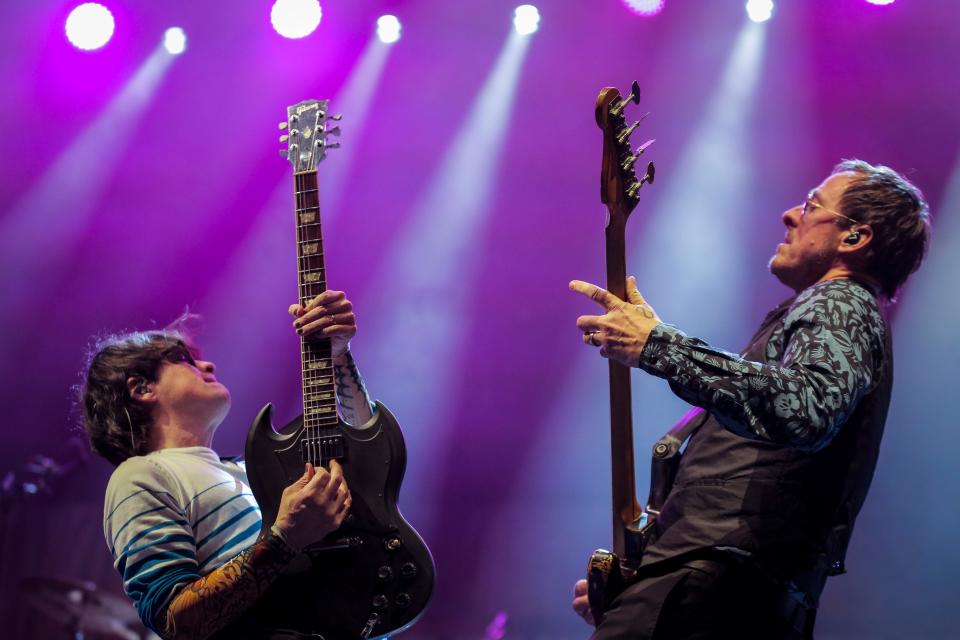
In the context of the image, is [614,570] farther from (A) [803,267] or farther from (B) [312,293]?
(B) [312,293]

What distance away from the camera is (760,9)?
6105mm

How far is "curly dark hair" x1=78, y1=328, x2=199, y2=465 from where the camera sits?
298 cm

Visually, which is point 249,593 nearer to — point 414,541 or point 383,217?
point 414,541

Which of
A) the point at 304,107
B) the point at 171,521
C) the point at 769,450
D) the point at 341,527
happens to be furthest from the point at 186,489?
the point at 769,450

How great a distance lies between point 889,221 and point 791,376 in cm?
76

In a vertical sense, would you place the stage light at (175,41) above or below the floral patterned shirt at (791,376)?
above

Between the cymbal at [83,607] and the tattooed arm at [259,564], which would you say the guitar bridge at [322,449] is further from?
the cymbal at [83,607]

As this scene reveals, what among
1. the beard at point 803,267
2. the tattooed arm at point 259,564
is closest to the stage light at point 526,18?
the beard at point 803,267

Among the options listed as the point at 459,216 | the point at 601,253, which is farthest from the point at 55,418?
the point at 601,253

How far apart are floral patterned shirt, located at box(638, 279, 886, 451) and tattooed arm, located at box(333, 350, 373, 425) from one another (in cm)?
127

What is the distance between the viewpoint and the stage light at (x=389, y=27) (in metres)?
6.47

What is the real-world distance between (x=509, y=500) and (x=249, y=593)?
413cm

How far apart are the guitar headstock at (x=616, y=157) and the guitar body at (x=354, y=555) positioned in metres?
0.94

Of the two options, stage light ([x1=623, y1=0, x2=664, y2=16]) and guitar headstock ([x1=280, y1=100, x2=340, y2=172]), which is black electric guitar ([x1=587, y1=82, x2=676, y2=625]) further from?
stage light ([x1=623, y1=0, x2=664, y2=16])
